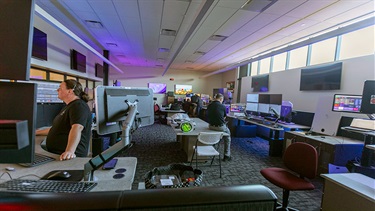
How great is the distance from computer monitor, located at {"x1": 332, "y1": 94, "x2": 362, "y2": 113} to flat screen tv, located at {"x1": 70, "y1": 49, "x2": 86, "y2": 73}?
6.71 m

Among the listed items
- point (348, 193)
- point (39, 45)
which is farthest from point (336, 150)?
point (39, 45)

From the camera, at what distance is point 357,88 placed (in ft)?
11.9

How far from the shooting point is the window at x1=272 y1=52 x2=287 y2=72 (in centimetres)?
609

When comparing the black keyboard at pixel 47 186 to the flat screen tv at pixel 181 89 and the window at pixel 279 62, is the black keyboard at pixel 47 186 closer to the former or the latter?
the window at pixel 279 62

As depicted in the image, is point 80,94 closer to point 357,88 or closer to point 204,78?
point 357,88

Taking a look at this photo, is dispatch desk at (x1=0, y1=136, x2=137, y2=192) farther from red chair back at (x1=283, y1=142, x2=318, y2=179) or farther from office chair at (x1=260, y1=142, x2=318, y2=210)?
red chair back at (x1=283, y1=142, x2=318, y2=179)

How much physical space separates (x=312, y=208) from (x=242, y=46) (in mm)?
4720

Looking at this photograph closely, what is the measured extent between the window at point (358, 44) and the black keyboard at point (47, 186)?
526 cm

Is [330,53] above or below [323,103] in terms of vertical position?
above

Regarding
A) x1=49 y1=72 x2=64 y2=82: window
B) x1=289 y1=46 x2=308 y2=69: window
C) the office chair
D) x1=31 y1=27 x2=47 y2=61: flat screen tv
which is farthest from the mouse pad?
x1=289 y1=46 x2=308 y2=69: window

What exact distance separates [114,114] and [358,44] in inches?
209

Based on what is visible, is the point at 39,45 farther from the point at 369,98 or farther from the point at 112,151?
the point at 369,98

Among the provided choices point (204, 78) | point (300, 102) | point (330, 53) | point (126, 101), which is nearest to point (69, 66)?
point (126, 101)

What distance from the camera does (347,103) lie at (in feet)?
9.96
